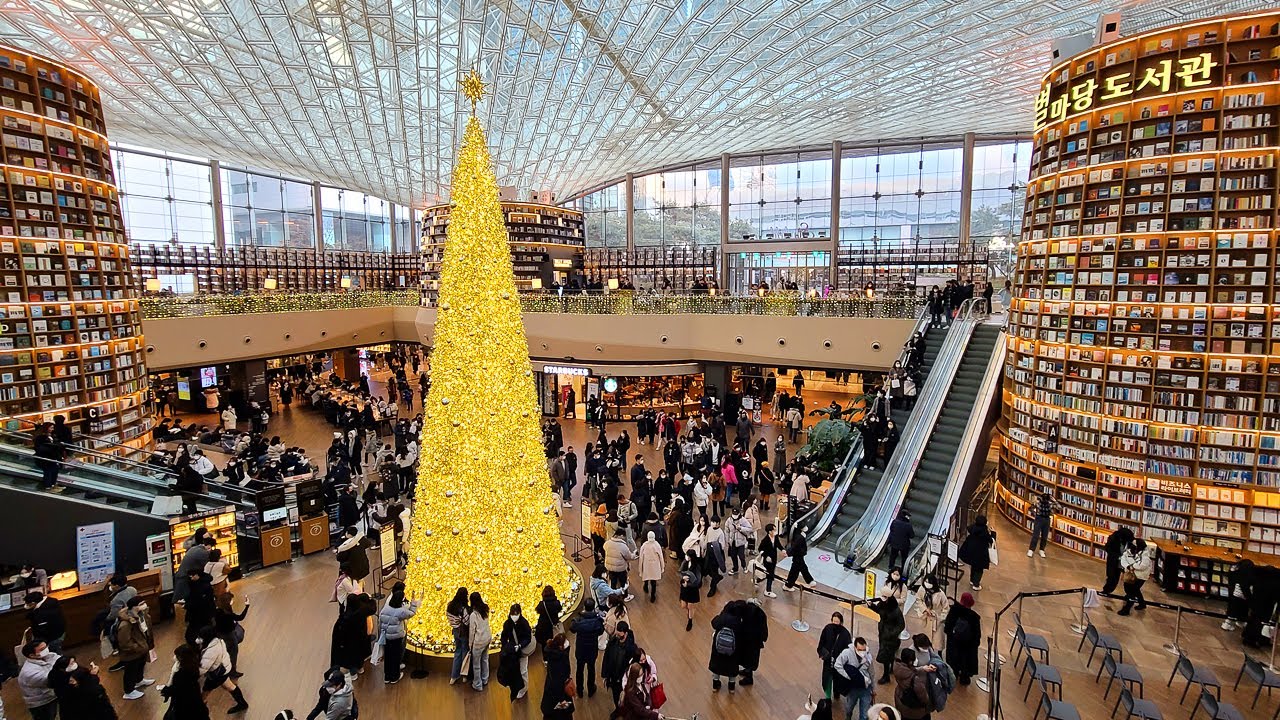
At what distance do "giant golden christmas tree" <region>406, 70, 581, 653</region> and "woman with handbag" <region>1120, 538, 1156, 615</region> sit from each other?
27.3 ft

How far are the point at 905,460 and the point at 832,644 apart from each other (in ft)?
21.3

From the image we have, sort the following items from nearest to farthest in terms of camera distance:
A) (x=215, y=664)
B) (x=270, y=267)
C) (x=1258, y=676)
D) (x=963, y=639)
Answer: (x=215, y=664)
(x=1258, y=676)
(x=963, y=639)
(x=270, y=267)

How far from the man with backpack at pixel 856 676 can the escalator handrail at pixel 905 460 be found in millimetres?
4191

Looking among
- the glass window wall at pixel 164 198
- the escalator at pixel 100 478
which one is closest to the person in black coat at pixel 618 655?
the escalator at pixel 100 478

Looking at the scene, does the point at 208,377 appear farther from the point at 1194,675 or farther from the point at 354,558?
the point at 1194,675

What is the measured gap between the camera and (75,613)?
25.7ft

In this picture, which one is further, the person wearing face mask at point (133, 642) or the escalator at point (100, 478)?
the escalator at point (100, 478)

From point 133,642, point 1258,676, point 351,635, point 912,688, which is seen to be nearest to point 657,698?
point 912,688

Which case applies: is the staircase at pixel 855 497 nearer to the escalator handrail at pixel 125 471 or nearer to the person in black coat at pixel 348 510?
the person in black coat at pixel 348 510

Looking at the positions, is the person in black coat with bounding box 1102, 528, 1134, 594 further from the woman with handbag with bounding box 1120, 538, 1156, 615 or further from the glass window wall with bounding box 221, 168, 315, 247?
the glass window wall with bounding box 221, 168, 315, 247

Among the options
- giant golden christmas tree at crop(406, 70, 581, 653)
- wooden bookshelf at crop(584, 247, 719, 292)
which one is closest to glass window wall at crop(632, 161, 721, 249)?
wooden bookshelf at crop(584, 247, 719, 292)

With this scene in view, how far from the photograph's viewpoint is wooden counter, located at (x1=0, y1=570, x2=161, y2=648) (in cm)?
737

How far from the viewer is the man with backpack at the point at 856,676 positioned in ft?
19.6

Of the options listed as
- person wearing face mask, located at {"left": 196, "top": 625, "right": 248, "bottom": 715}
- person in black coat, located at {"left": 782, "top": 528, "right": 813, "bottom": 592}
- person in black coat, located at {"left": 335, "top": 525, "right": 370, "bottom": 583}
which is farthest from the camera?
person in black coat, located at {"left": 782, "top": 528, "right": 813, "bottom": 592}
